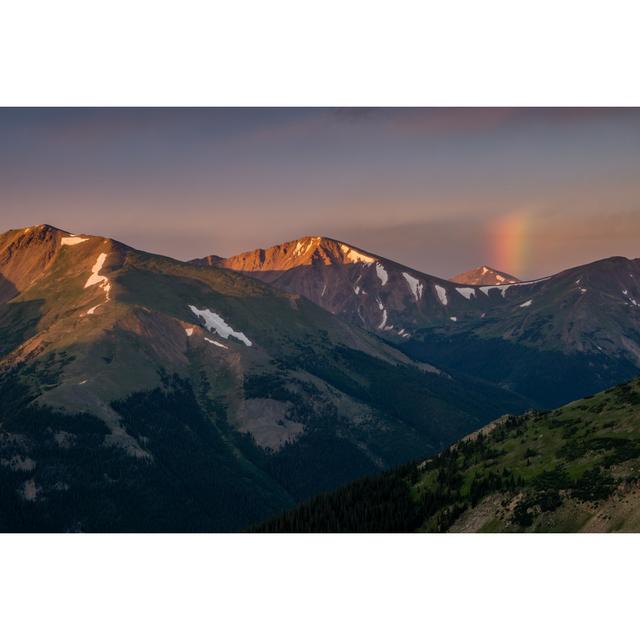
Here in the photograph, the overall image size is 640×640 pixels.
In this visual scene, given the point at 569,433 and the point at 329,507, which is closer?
the point at 569,433

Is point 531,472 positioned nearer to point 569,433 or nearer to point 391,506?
point 569,433

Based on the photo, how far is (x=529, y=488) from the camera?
6289 inches

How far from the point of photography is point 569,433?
184 meters

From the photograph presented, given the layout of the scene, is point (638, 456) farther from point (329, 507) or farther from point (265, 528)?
point (265, 528)

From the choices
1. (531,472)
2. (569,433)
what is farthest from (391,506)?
(569,433)

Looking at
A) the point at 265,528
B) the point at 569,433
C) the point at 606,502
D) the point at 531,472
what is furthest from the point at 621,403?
the point at 265,528

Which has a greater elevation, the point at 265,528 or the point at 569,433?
the point at 569,433

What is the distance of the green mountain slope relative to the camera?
14425 cm

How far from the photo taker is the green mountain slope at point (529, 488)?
14425 cm
